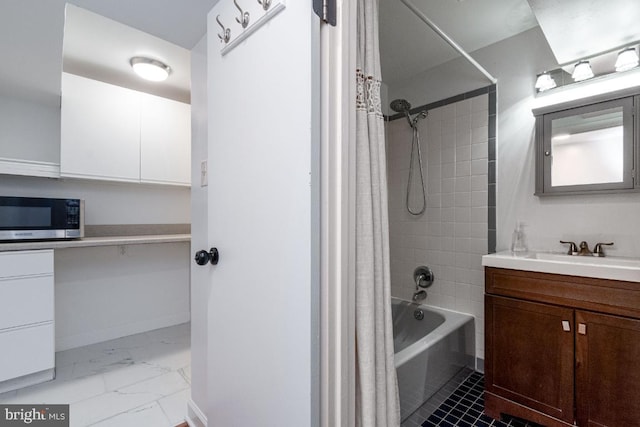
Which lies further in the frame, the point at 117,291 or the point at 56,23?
the point at 117,291

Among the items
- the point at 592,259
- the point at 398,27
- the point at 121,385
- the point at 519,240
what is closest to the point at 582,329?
the point at 592,259

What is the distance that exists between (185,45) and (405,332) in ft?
8.15

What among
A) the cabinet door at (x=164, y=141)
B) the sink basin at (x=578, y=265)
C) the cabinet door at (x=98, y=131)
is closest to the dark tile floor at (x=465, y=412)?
the sink basin at (x=578, y=265)

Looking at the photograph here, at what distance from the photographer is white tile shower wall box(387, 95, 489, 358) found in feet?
6.74

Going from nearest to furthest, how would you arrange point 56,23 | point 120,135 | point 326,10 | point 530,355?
point 326,10
point 56,23
point 530,355
point 120,135

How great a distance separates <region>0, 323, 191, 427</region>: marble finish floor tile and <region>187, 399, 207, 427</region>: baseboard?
0.07 metres

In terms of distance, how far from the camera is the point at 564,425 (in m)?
1.34

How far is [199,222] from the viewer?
1460 mm

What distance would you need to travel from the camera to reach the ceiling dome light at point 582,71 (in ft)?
5.24

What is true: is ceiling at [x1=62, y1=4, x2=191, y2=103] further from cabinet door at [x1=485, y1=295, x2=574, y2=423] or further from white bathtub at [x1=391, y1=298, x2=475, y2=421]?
cabinet door at [x1=485, y1=295, x2=574, y2=423]

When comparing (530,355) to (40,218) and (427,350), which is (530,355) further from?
(40,218)

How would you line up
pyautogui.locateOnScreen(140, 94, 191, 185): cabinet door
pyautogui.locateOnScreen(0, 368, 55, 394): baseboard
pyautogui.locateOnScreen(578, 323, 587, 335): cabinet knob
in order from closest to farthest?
1. pyautogui.locateOnScreen(578, 323, 587, 335): cabinet knob
2. pyautogui.locateOnScreen(0, 368, 55, 394): baseboard
3. pyautogui.locateOnScreen(140, 94, 191, 185): cabinet door

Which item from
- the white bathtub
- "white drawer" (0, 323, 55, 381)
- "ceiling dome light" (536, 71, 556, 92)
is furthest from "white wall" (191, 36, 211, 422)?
"ceiling dome light" (536, 71, 556, 92)

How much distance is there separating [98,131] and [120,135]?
143 mm
